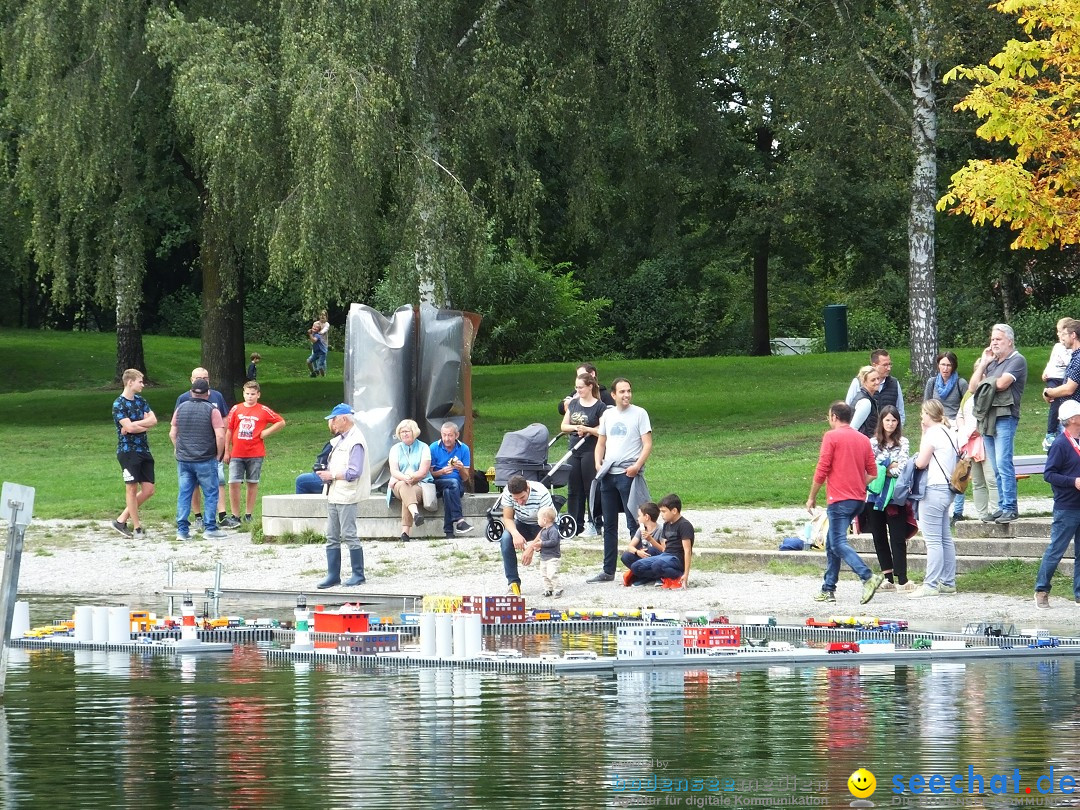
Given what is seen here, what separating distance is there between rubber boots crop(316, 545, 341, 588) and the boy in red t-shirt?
3661 millimetres

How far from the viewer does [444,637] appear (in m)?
13.3

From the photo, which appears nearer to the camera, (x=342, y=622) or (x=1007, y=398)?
(x=342, y=622)

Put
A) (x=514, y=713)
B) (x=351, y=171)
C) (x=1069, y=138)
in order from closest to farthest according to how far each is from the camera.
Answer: (x=514, y=713) → (x=1069, y=138) → (x=351, y=171)

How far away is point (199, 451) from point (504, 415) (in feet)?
45.5

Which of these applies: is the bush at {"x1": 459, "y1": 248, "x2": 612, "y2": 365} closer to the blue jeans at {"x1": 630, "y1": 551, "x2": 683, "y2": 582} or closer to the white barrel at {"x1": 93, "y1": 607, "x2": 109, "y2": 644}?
the blue jeans at {"x1": 630, "y1": 551, "x2": 683, "y2": 582}

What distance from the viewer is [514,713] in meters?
10.8

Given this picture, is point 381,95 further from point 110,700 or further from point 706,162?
point 110,700

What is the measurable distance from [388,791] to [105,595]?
1106cm

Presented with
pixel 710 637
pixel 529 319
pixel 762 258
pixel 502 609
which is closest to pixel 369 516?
pixel 502 609

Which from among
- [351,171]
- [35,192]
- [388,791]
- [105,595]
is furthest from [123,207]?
[388,791]

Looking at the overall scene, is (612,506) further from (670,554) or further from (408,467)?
(408,467)

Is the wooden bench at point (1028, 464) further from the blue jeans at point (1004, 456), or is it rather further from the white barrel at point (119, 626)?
the white barrel at point (119, 626)

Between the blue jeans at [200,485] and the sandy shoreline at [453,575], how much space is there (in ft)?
0.90

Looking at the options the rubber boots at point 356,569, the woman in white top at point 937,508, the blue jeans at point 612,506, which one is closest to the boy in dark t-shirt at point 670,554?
the blue jeans at point 612,506
